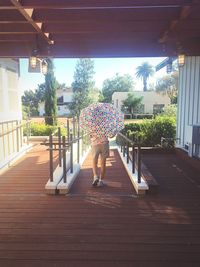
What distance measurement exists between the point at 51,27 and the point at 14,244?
347cm

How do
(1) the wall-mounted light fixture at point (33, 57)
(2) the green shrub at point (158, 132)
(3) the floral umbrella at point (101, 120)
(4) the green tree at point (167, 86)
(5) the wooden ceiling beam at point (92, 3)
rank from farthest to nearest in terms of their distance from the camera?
(4) the green tree at point (167, 86) < (2) the green shrub at point (158, 132) < (1) the wall-mounted light fixture at point (33, 57) < (3) the floral umbrella at point (101, 120) < (5) the wooden ceiling beam at point (92, 3)

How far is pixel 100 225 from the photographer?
317 cm

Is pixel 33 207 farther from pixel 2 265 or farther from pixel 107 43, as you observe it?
pixel 107 43

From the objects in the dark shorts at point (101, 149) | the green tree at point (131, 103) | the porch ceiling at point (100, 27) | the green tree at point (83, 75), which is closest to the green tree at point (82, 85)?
the green tree at point (83, 75)

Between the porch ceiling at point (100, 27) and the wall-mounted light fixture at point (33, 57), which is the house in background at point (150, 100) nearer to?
the porch ceiling at point (100, 27)

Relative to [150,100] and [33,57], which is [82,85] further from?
[150,100]

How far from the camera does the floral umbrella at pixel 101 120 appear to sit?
4348 millimetres

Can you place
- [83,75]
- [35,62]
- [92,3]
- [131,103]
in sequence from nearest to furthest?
[92,3]
[35,62]
[83,75]
[131,103]

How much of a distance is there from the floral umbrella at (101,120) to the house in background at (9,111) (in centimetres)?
241

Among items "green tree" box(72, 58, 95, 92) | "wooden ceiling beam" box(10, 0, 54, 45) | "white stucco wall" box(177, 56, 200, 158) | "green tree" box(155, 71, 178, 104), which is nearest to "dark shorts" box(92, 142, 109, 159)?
"wooden ceiling beam" box(10, 0, 54, 45)

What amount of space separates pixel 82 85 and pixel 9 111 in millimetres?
13365

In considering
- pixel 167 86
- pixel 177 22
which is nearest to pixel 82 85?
pixel 177 22

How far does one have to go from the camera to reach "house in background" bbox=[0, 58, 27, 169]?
6.39 m

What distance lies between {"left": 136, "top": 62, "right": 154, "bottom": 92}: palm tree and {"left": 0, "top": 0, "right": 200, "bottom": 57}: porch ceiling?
51297 millimetres
